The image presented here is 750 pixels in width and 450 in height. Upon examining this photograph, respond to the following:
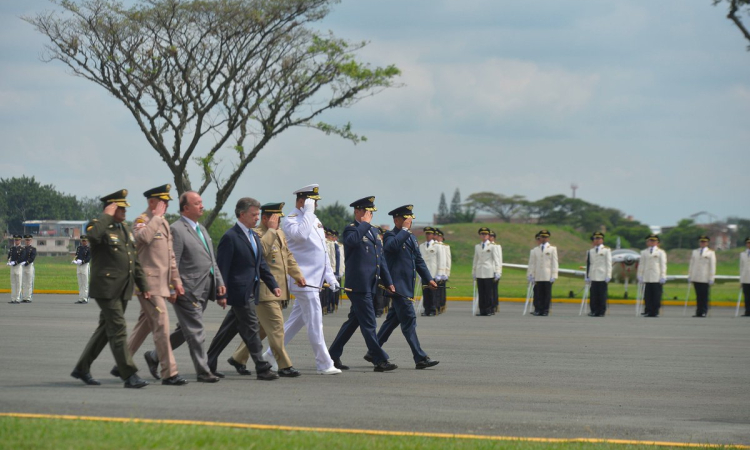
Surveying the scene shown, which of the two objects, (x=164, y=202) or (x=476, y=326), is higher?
(x=164, y=202)

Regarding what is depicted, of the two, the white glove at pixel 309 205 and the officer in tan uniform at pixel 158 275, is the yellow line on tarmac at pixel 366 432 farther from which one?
the white glove at pixel 309 205

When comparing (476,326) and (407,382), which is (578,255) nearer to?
(476,326)

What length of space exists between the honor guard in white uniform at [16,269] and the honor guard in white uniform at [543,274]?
13.5 metres

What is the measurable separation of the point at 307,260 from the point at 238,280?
1380 millimetres

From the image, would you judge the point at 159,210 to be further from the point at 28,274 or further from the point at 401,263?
the point at 28,274

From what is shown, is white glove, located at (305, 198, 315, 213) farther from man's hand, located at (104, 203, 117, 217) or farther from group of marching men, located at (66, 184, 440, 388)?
man's hand, located at (104, 203, 117, 217)

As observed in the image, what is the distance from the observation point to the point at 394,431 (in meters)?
7.46

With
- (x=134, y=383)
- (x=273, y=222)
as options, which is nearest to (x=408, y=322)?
(x=273, y=222)

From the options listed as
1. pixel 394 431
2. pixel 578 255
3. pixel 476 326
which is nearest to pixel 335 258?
pixel 476 326

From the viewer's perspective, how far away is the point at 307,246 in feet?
38.7

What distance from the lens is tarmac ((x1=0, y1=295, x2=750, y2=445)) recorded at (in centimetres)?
796

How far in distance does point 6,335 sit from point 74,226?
90.2 ft

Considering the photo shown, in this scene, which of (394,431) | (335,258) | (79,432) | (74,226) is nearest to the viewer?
(79,432)

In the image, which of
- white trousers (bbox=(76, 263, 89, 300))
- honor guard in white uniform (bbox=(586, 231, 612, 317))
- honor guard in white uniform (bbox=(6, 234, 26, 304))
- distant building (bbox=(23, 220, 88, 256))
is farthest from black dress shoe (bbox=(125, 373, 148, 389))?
distant building (bbox=(23, 220, 88, 256))
